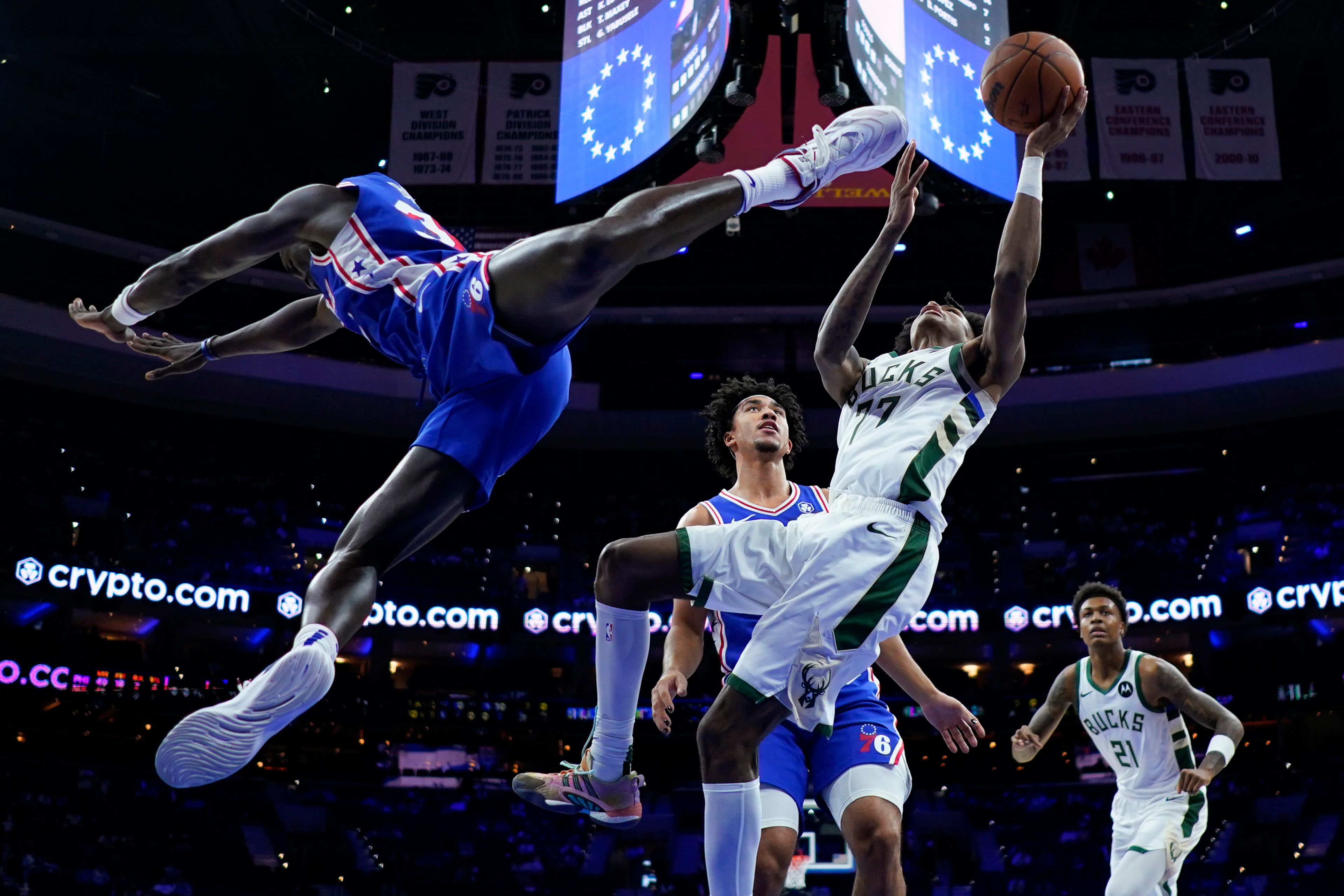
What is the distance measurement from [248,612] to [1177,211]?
60.7ft

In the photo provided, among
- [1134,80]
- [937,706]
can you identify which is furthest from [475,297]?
[1134,80]

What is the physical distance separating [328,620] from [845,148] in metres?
2.41

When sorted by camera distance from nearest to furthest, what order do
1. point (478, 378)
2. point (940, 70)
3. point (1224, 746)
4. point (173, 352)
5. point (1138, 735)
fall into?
point (478, 378)
point (173, 352)
point (1224, 746)
point (1138, 735)
point (940, 70)

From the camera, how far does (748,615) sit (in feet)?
16.9

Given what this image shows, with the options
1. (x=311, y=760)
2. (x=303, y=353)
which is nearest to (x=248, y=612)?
(x=311, y=760)

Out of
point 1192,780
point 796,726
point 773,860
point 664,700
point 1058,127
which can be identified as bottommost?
point 773,860

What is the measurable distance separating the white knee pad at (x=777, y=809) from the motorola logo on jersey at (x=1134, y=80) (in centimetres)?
1074

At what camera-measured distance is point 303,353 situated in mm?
22359

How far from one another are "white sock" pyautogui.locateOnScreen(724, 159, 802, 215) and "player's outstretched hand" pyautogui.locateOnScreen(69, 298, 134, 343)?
204cm

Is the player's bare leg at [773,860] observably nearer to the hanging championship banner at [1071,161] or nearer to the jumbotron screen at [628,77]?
the jumbotron screen at [628,77]

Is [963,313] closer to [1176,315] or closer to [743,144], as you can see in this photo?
[743,144]

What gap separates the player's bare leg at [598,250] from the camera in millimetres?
3367

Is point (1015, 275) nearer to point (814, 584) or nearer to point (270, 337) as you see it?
point (814, 584)

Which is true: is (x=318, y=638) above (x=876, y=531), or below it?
below
